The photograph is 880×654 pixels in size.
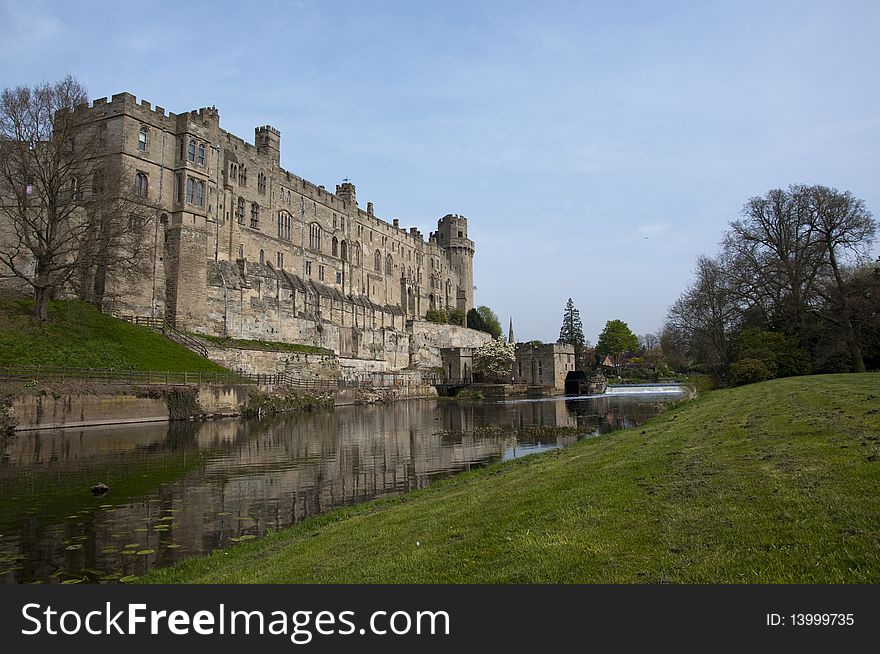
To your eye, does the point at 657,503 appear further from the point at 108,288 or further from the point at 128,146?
the point at 128,146

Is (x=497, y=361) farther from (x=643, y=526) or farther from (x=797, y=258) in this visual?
(x=643, y=526)

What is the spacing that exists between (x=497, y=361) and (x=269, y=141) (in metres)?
41.2

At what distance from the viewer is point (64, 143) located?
36.4 meters

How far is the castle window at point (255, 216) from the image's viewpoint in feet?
200

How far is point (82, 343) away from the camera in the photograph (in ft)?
113

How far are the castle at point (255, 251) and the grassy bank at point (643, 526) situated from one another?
34.0 m

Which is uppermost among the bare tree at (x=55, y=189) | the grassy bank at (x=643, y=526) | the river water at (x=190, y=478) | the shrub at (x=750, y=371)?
the bare tree at (x=55, y=189)

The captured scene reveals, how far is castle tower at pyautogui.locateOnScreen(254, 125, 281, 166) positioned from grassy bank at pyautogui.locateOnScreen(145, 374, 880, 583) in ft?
194

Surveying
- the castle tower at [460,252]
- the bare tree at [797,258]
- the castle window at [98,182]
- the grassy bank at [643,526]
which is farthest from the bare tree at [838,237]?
the castle tower at [460,252]

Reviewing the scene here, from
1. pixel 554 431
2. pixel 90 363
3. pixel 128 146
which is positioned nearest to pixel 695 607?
pixel 554 431

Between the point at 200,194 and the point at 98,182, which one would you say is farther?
the point at 200,194

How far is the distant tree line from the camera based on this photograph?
34781 millimetres

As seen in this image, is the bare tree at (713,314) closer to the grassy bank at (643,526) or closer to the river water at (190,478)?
the river water at (190,478)

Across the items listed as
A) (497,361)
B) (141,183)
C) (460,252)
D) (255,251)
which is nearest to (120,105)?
(141,183)
